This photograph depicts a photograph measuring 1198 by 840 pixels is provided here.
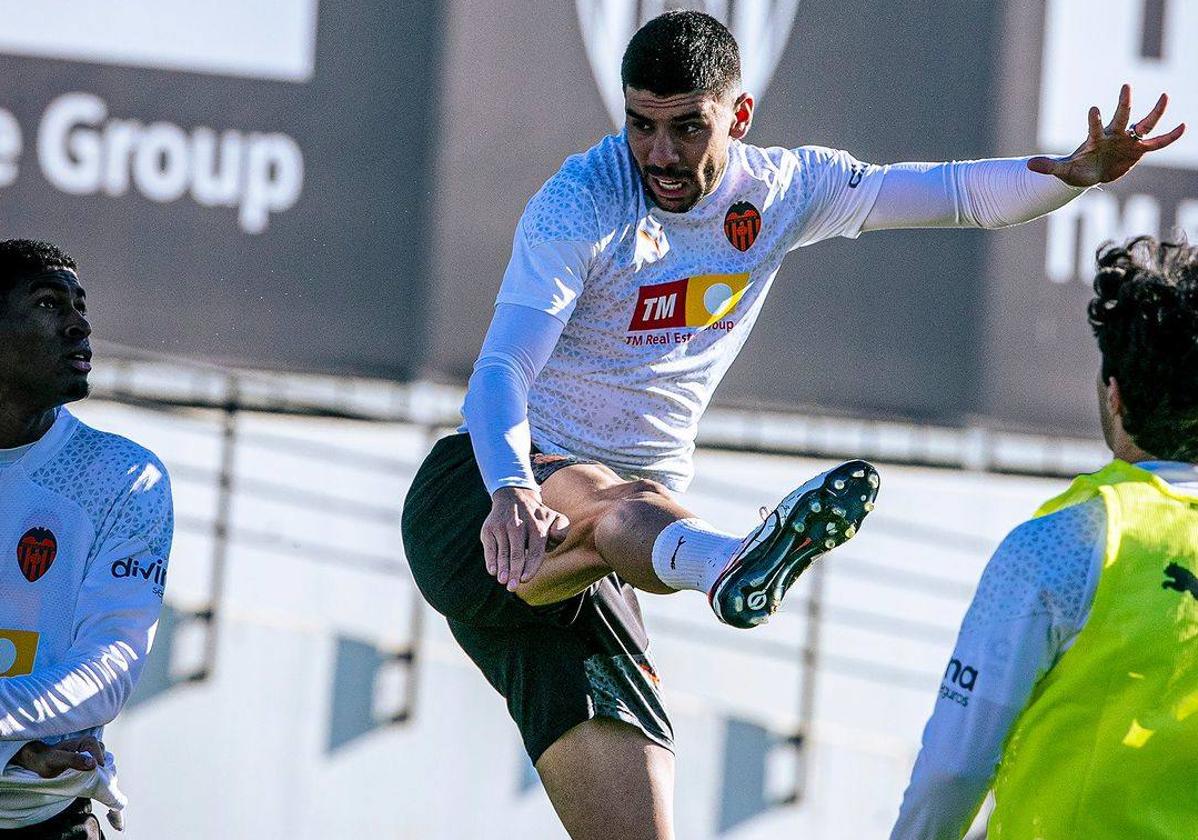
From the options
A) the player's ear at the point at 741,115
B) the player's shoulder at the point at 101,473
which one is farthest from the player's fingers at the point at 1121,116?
the player's shoulder at the point at 101,473

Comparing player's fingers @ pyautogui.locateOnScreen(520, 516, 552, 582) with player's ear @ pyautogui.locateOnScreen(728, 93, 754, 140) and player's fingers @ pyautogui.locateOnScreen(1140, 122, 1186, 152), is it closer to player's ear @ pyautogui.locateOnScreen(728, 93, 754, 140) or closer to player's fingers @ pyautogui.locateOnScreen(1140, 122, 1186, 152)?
player's ear @ pyautogui.locateOnScreen(728, 93, 754, 140)

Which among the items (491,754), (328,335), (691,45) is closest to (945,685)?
(691,45)

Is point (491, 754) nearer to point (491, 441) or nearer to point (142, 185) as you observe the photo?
point (142, 185)

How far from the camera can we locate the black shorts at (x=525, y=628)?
11.2 ft

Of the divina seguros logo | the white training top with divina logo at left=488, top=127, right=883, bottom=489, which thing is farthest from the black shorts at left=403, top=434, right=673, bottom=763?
the divina seguros logo

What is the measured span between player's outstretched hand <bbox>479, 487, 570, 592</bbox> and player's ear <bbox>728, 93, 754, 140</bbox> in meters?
0.92

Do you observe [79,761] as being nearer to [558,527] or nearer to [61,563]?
[61,563]

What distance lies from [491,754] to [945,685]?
3.77m

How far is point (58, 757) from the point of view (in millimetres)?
2900

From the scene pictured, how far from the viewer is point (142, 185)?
625 cm

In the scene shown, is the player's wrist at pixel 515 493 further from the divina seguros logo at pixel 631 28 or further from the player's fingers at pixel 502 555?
the divina seguros logo at pixel 631 28

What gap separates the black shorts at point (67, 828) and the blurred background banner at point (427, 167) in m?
3.11

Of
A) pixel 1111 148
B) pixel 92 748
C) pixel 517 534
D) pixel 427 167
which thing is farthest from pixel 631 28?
pixel 92 748

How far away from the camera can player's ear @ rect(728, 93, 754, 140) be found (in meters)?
3.40
